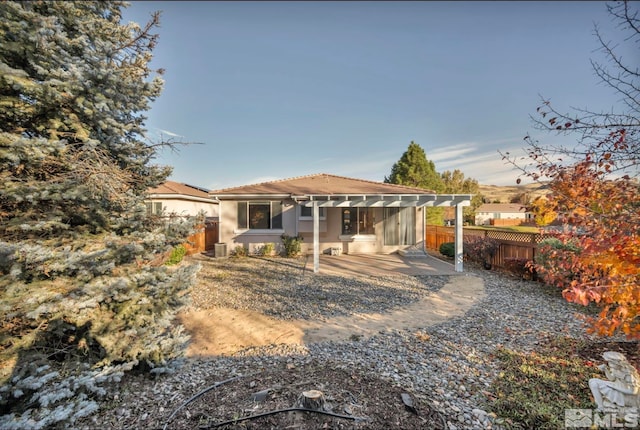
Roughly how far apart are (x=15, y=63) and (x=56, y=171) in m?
1.38

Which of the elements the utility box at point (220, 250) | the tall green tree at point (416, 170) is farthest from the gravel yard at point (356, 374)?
the tall green tree at point (416, 170)

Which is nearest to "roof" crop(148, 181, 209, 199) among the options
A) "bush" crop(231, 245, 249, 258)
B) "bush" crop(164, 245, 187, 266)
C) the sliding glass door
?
"bush" crop(164, 245, 187, 266)

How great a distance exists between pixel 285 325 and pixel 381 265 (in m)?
6.12

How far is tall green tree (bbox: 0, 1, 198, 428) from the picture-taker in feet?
8.25

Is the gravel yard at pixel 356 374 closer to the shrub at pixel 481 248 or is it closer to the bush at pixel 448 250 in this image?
the shrub at pixel 481 248

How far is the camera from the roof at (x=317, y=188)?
12266 mm

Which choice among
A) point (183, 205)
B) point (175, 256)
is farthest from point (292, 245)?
point (183, 205)

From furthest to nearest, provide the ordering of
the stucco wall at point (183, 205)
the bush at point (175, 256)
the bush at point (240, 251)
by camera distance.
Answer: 1. the stucco wall at point (183, 205)
2. the bush at point (240, 251)
3. the bush at point (175, 256)

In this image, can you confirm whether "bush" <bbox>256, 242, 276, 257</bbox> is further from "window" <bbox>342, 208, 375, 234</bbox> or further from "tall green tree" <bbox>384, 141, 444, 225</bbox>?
"tall green tree" <bbox>384, 141, 444, 225</bbox>

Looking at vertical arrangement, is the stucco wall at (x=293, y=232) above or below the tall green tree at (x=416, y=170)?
below

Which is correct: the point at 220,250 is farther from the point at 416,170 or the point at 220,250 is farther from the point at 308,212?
the point at 416,170

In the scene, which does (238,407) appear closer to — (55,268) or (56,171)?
(55,268)

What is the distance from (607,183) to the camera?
128 inches

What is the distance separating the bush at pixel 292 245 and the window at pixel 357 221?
7.61 feet
